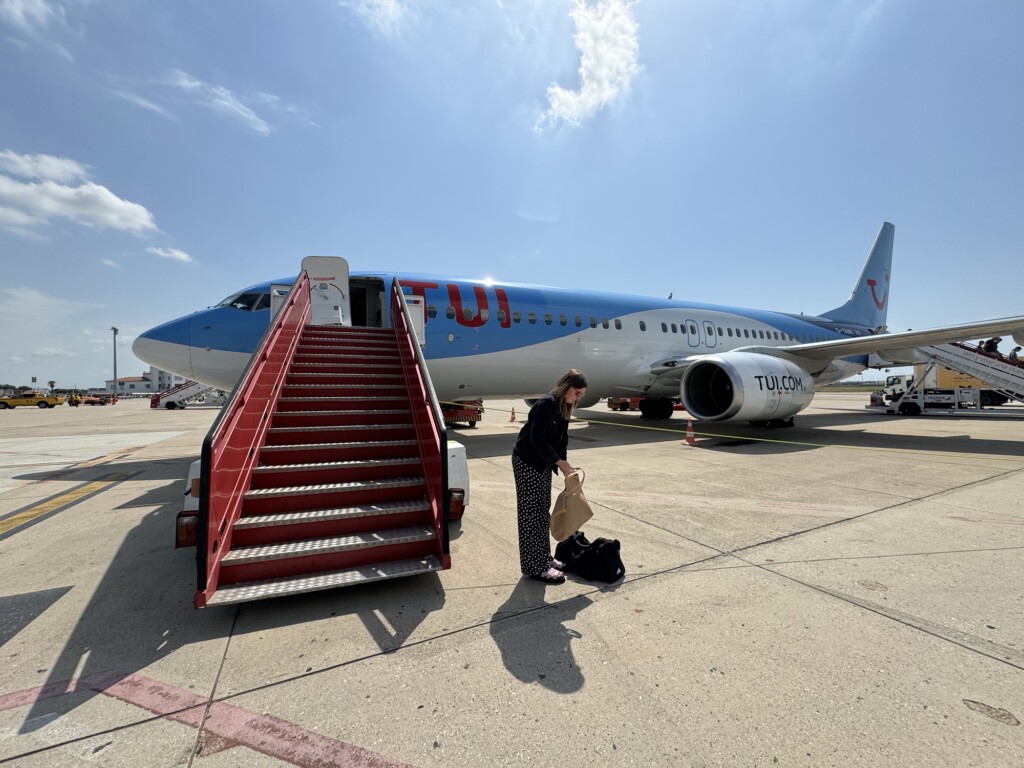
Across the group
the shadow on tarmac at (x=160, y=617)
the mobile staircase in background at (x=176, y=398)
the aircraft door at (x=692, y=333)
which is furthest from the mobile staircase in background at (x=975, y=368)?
the mobile staircase in background at (x=176, y=398)

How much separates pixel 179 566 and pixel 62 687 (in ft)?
4.77

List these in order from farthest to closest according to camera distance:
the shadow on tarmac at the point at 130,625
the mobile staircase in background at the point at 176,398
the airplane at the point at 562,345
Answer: the mobile staircase in background at the point at 176,398 < the airplane at the point at 562,345 < the shadow on tarmac at the point at 130,625

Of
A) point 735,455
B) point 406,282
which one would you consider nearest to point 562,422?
point 735,455

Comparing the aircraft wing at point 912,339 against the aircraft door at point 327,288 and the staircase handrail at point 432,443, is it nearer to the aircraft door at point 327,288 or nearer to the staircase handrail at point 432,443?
the staircase handrail at point 432,443

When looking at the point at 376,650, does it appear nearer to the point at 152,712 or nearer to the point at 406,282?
the point at 152,712

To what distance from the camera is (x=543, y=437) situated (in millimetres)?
3045

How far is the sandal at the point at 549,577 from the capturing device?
3107 mm

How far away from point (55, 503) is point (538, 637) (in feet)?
20.4

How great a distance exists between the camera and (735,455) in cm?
803

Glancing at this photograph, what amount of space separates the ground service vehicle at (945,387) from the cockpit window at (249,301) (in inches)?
844

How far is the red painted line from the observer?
163 centimetres

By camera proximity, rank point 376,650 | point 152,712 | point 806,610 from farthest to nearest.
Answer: point 806,610 < point 376,650 < point 152,712

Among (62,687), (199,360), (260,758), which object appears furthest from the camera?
(199,360)

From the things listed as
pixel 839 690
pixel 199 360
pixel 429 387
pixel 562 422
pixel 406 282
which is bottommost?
pixel 839 690
